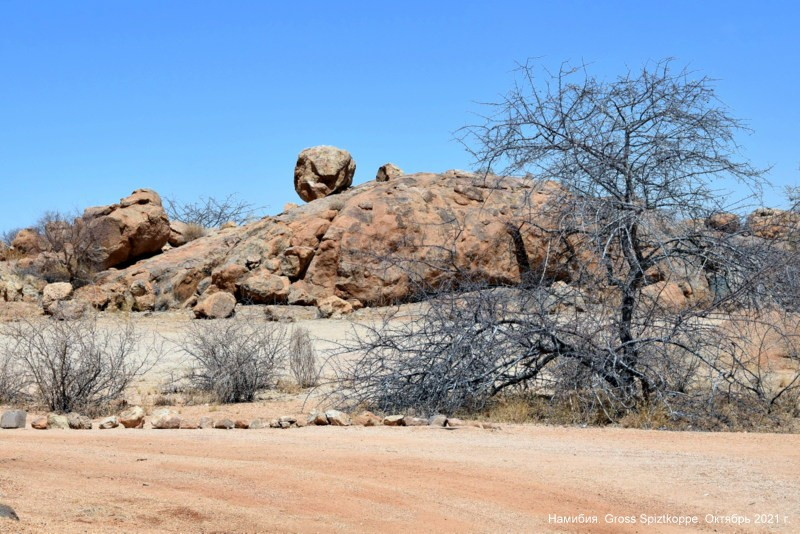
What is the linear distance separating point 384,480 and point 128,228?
20340 millimetres

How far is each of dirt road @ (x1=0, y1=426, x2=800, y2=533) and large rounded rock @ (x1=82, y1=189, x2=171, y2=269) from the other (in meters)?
17.3

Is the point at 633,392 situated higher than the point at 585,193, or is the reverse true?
the point at 585,193

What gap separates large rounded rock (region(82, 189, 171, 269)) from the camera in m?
25.3

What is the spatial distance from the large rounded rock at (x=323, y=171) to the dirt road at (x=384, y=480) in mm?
16577

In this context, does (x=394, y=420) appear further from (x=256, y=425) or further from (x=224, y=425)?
(x=224, y=425)

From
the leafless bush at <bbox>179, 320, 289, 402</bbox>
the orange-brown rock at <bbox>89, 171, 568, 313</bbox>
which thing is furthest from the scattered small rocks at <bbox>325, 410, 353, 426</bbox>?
the orange-brown rock at <bbox>89, 171, 568, 313</bbox>

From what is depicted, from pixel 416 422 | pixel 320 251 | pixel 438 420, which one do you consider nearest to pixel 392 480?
pixel 438 420

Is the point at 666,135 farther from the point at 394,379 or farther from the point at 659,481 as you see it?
the point at 659,481

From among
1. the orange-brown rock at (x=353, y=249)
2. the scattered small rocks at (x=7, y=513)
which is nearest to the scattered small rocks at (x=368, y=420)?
the scattered small rocks at (x=7, y=513)

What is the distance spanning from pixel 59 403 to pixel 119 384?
2.54ft

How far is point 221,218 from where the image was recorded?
41.2 metres

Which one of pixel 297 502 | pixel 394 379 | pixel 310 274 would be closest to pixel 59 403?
pixel 394 379

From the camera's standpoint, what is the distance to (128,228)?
25.5 m

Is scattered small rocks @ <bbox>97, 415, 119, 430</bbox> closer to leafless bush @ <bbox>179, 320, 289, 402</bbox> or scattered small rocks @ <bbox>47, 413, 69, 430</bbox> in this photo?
scattered small rocks @ <bbox>47, 413, 69, 430</bbox>
